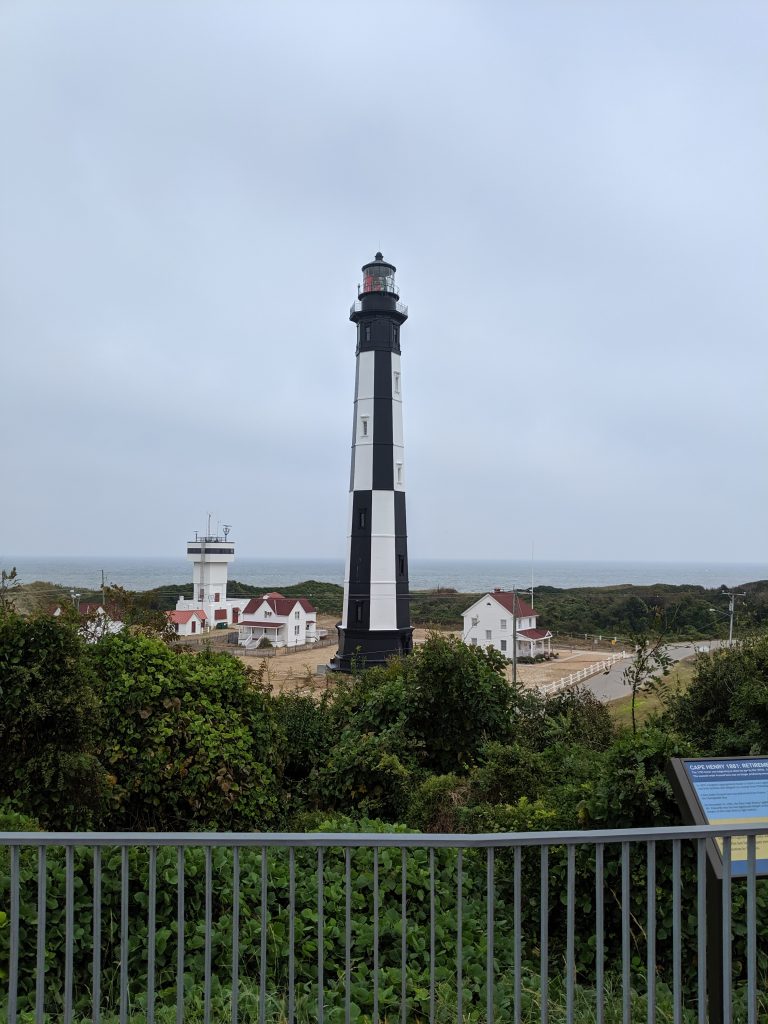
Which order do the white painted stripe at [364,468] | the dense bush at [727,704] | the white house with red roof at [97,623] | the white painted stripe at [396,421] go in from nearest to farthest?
the dense bush at [727,704] < the white house with red roof at [97,623] < the white painted stripe at [364,468] < the white painted stripe at [396,421]

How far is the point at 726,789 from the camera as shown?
3.31 meters

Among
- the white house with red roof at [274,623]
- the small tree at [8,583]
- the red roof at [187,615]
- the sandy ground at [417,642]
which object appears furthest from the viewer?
the red roof at [187,615]

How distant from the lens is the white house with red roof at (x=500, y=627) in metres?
30.4

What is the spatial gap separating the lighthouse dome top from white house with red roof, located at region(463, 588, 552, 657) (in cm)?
1505

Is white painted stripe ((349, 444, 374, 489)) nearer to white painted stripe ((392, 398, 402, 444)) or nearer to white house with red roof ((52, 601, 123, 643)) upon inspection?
white painted stripe ((392, 398, 402, 444))

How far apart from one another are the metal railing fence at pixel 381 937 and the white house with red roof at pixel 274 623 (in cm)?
3122

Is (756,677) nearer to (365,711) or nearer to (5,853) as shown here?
(365,711)

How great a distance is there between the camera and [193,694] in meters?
7.79

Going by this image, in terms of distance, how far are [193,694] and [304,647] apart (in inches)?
1142

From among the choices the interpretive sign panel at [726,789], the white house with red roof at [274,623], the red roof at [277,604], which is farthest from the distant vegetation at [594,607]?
the interpretive sign panel at [726,789]

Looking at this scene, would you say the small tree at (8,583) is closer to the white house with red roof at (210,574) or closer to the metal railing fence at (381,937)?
the metal railing fence at (381,937)

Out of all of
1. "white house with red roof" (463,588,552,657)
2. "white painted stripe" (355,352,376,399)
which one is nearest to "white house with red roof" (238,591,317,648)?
"white house with red roof" (463,588,552,657)

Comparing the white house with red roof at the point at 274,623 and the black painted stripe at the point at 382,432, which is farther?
the white house with red roof at the point at 274,623

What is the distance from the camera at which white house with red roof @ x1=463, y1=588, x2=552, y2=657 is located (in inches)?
1198
